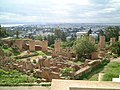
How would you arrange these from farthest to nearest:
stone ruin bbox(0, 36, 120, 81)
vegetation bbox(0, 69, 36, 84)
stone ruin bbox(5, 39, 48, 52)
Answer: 1. stone ruin bbox(5, 39, 48, 52)
2. stone ruin bbox(0, 36, 120, 81)
3. vegetation bbox(0, 69, 36, 84)

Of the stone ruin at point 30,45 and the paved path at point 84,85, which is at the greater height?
the paved path at point 84,85

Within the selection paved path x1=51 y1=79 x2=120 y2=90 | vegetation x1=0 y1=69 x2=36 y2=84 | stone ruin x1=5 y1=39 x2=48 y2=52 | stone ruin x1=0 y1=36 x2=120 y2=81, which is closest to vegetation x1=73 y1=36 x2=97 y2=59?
stone ruin x1=0 y1=36 x2=120 y2=81

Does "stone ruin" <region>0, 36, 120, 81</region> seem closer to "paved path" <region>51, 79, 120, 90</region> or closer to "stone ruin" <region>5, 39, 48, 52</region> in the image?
"stone ruin" <region>5, 39, 48, 52</region>

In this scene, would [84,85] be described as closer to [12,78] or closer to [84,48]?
[12,78]

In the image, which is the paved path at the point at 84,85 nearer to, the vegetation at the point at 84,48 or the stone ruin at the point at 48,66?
the stone ruin at the point at 48,66

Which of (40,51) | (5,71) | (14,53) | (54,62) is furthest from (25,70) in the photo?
(40,51)

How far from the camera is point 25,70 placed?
21672 mm

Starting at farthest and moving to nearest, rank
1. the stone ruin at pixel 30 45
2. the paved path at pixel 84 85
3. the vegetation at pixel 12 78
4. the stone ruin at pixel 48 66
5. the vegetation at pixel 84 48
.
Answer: the stone ruin at pixel 30 45 < the vegetation at pixel 84 48 < the stone ruin at pixel 48 66 < the vegetation at pixel 12 78 < the paved path at pixel 84 85

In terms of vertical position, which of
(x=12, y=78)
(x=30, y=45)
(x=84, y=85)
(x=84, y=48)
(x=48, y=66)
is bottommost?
(x=48, y=66)

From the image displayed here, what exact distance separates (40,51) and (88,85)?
80.7ft

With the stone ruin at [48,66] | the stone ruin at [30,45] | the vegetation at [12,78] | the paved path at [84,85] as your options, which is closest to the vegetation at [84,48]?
the stone ruin at [48,66]

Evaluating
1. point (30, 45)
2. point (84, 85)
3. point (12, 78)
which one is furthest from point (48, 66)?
point (84, 85)

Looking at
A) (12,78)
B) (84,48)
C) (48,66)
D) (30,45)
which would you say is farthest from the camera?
(30,45)

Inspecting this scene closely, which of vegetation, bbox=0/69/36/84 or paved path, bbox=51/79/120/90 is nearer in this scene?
paved path, bbox=51/79/120/90
